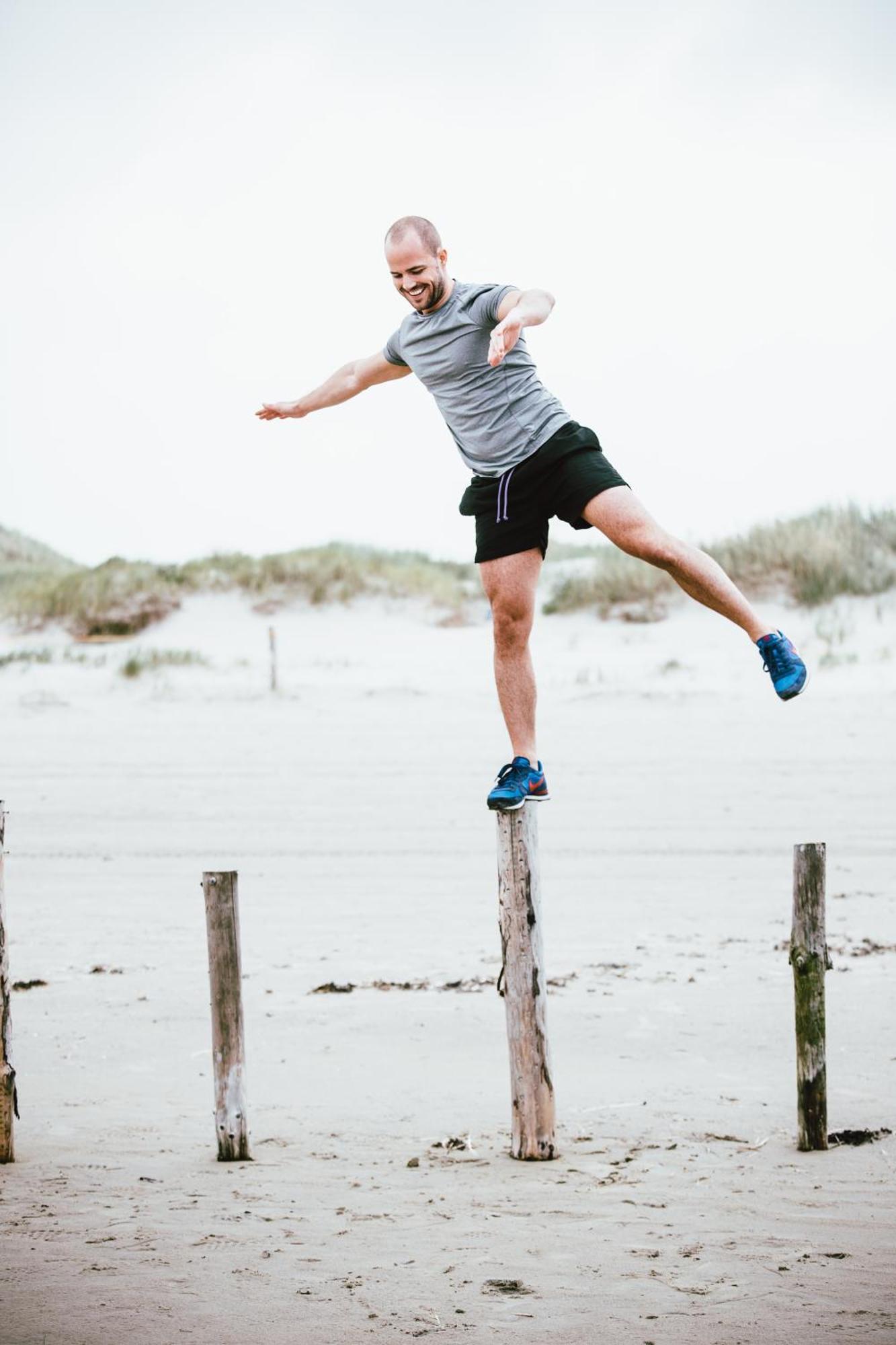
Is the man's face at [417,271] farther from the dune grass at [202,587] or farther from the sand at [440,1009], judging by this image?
the dune grass at [202,587]

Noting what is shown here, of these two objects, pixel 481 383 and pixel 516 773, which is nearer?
pixel 481 383

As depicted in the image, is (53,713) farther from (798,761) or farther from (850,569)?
(850,569)

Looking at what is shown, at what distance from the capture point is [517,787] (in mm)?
4711

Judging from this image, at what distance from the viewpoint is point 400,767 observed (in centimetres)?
1304

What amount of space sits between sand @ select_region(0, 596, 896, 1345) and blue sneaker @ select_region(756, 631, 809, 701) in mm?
1622

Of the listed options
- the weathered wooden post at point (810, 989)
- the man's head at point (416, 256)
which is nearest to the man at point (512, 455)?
the man's head at point (416, 256)

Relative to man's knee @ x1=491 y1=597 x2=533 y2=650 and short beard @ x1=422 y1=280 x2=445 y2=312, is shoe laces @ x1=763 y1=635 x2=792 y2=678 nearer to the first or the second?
man's knee @ x1=491 y1=597 x2=533 y2=650

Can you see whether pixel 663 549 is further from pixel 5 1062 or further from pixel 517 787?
pixel 5 1062

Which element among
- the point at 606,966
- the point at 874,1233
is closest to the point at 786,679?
the point at 874,1233

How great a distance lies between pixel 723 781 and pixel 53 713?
698cm

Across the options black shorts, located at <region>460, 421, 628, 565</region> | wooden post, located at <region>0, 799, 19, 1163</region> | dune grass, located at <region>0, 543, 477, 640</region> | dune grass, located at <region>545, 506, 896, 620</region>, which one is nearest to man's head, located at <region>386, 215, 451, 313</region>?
black shorts, located at <region>460, 421, 628, 565</region>

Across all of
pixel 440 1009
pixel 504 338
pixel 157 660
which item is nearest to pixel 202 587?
pixel 157 660

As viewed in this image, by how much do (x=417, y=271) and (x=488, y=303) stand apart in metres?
0.23

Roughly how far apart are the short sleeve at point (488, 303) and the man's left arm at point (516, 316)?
0.02m
